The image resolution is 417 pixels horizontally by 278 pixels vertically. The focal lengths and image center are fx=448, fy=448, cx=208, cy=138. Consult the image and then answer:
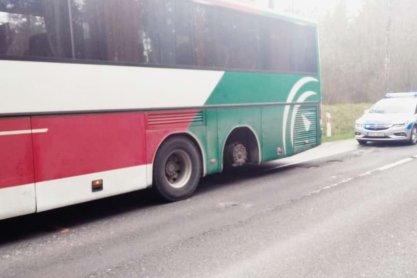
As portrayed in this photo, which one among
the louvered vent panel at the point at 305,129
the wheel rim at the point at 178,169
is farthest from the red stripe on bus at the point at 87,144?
the louvered vent panel at the point at 305,129

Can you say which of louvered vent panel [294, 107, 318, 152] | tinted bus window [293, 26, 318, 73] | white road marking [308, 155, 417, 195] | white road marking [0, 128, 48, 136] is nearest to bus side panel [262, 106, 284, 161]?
louvered vent panel [294, 107, 318, 152]

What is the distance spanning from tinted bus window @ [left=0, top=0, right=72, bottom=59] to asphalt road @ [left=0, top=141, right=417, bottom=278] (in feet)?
7.37

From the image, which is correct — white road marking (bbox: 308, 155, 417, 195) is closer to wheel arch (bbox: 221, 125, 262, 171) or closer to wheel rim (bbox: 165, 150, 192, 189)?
wheel arch (bbox: 221, 125, 262, 171)

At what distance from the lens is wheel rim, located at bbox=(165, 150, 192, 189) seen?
723cm

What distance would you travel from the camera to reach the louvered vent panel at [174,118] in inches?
264

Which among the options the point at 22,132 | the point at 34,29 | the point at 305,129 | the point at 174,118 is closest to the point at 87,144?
the point at 22,132

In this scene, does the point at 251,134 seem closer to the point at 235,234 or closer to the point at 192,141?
the point at 192,141

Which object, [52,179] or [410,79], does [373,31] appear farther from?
[52,179]

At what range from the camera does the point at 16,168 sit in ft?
16.5

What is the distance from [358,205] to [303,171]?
10.6ft

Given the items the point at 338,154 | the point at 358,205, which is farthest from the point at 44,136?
the point at 338,154

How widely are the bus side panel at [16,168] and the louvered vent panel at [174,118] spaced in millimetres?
1976

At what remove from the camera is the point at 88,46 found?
5.82 m

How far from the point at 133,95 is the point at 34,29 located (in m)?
1.64
